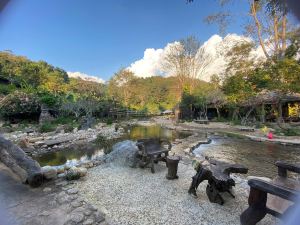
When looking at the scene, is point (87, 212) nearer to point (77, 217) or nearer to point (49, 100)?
point (77, 217)

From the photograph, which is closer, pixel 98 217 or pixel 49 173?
pixel 98 217

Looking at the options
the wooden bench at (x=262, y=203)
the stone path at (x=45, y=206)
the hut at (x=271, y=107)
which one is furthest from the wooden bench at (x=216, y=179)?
the hut at (x=271, y=107)

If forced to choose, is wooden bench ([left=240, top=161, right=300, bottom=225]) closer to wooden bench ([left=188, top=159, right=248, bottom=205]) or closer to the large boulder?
wooden bench ([left=188, top=159, right=248, bottom=205])

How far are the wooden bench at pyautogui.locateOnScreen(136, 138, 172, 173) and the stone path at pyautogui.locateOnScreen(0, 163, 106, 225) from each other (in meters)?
1.50

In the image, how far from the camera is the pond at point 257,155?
4.47 metres

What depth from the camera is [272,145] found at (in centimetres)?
705

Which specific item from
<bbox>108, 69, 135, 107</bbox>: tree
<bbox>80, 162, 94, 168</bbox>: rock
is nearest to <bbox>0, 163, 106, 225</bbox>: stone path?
<bbox>80, 162, 94, 168</bbox>: rock

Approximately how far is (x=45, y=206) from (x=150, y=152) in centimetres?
214

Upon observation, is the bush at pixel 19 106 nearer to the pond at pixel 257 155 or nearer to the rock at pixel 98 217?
the pond at pixel 257 155

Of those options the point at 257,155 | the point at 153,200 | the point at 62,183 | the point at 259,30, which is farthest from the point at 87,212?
the point at 259,30

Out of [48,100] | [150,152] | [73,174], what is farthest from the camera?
[48,100]

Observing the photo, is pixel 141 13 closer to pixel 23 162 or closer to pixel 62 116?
pixel 23 162

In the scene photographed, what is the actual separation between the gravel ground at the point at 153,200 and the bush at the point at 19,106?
33.2ft

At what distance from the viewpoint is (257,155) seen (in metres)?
5.70
